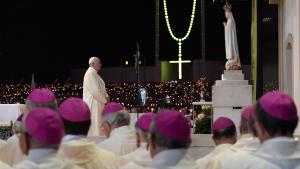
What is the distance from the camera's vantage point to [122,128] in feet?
20.2

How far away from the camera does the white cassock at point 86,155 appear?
4.73 m

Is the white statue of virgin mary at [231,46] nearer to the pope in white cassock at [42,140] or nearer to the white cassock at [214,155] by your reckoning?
the white cassock at [214,155]

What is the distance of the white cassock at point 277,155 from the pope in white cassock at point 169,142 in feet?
1.24

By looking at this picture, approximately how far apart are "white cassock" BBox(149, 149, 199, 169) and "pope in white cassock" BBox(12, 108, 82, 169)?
0.52 meters

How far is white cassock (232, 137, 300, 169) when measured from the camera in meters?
3.84

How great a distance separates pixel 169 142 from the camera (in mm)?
3744

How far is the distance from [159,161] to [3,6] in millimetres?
22892

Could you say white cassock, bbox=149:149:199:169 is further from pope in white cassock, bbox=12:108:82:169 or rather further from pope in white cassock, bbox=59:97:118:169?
pope in white cassock, bbox=59:97:118:169

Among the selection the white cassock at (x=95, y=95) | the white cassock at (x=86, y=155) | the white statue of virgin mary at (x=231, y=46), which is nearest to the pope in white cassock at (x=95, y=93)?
the white cassock at (x=95, y=95)

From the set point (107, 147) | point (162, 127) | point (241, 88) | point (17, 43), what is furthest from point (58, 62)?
point (162, 127)

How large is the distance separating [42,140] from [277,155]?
128cm

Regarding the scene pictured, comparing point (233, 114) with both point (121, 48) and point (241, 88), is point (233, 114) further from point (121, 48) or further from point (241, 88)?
point (121, 48)

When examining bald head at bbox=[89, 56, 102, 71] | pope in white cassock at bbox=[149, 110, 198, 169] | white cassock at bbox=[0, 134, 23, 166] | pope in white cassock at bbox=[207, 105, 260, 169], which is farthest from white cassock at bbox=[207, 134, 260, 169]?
bald head at bbox=[89, 56, 102, 71]

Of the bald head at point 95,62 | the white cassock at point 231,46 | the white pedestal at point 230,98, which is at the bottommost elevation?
the white pedestal at point 230,98
